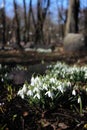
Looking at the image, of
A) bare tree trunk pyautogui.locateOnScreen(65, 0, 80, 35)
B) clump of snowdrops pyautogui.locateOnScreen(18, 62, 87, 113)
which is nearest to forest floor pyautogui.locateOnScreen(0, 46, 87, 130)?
clump of snowdrops pyautogui.locateOnScreen(18, 62, 87, 113)

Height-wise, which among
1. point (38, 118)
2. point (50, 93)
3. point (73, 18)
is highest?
point (73, 18)

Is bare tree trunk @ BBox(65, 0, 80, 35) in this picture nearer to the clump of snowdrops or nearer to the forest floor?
the clump of snowdrops

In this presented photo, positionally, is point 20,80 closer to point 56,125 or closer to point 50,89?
point 50,89

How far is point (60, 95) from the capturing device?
14.5ft

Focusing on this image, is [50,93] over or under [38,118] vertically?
over

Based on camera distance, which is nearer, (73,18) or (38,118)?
(38,118)

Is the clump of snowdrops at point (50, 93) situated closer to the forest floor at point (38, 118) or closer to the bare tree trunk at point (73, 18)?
the forest floor at point (38, 118)

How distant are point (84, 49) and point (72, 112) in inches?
496

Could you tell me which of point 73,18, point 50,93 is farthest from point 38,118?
point 73,18

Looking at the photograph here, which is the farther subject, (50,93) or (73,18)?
(73,18)

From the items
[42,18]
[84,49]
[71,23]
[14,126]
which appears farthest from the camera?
[42,18]

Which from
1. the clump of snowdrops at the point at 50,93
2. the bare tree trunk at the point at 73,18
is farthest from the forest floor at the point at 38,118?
the bare tree trunk at the point at 73,18

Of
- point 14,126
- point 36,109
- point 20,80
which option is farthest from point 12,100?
point 20,80

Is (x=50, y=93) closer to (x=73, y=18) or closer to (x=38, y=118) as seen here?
(x=38, y=118)
